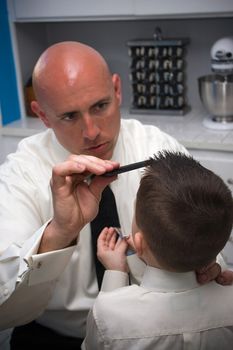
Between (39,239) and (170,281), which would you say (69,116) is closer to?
(39,239)

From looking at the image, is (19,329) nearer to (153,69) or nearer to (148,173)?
(148,173)

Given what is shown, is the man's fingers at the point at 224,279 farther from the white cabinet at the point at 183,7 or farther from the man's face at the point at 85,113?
the white cabinet at the point at 183,7

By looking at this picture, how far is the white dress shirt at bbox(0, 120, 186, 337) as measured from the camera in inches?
38.8

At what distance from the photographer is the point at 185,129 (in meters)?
2.18

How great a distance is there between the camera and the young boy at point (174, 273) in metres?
0.83

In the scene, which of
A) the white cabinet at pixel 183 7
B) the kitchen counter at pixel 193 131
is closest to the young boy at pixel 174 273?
the kitchen counter at pixel 193 131

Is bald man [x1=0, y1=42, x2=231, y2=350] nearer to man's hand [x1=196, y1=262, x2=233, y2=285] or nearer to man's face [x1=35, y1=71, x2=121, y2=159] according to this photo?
man's face [x1=35, y1=71, x2=121, y2=159]

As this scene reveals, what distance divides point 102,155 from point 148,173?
368 mm

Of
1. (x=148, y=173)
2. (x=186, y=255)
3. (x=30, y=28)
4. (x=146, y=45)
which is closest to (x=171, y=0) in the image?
(x=146, y=45)

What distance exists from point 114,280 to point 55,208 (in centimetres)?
24

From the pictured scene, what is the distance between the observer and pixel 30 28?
8.36 ft

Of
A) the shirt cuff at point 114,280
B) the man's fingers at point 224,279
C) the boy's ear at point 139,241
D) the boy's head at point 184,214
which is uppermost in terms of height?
the boy's head at point 184,214

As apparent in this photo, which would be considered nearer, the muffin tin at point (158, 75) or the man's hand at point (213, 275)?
the man's hand at point (213, 275)

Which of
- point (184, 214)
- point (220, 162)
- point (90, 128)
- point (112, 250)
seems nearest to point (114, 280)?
point (112, 250)
